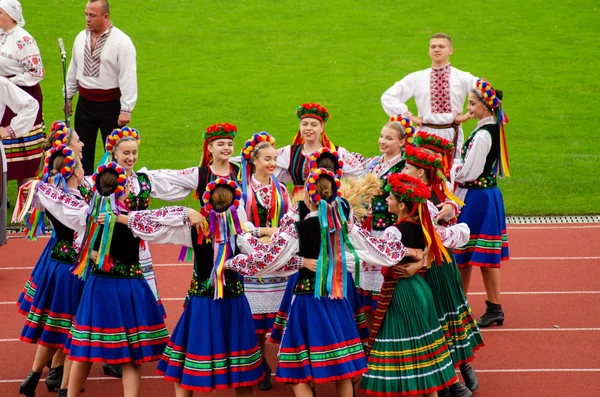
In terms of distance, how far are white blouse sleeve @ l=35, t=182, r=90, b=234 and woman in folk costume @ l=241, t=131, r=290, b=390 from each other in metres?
1.06

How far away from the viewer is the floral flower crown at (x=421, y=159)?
6289 mm

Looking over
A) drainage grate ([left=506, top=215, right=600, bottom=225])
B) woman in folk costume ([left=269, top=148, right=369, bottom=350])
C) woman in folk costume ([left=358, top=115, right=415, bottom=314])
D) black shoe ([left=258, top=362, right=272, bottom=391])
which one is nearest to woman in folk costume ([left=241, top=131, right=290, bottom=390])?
black shoe ([left=258, top=362, right=272, bottom=391])

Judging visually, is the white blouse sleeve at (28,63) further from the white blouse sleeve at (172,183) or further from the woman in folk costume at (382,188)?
the woman in folk costume at (382,188)

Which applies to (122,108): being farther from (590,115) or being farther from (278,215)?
(590,115)

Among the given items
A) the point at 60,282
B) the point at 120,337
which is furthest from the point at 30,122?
the point at 120,337

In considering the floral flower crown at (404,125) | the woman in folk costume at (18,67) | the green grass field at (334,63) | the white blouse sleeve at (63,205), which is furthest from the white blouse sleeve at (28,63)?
the floral flower crown at (404,125)

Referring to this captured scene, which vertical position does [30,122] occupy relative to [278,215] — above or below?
above

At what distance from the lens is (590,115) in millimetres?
15289

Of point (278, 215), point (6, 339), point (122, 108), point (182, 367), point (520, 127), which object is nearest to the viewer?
point (182, 367)

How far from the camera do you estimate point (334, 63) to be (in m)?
17.7

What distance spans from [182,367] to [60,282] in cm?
107

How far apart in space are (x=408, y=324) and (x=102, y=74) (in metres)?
5.10

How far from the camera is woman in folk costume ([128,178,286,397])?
559 centimetres

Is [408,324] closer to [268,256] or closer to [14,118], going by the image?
[268,256]
